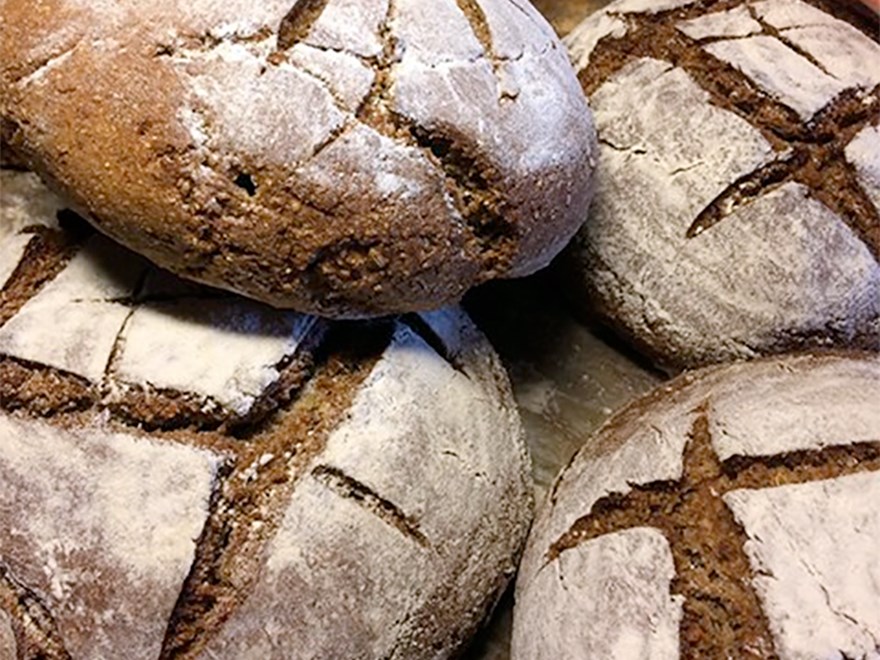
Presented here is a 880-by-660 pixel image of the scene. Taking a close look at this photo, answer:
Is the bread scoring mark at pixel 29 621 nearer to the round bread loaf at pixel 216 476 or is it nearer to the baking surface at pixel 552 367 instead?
the round bread loaf at pixel 216 476

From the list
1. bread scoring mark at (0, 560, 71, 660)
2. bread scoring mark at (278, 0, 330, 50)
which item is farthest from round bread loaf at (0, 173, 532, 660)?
bread scoring mark at (278, 0, 330, 50)

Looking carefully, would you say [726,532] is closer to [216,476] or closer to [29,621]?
[216,476]

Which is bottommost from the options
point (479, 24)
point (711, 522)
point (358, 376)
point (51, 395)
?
point (51, 395)

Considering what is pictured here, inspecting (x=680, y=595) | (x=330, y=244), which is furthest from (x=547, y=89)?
(x=680, y=595)

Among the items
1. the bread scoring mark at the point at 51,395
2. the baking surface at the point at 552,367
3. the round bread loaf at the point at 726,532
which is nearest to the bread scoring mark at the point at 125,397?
the bread scoring mark at the point at 51,395

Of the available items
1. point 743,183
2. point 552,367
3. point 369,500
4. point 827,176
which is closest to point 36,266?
point 369,500

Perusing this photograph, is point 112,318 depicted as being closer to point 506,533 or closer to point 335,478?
point 335,478
